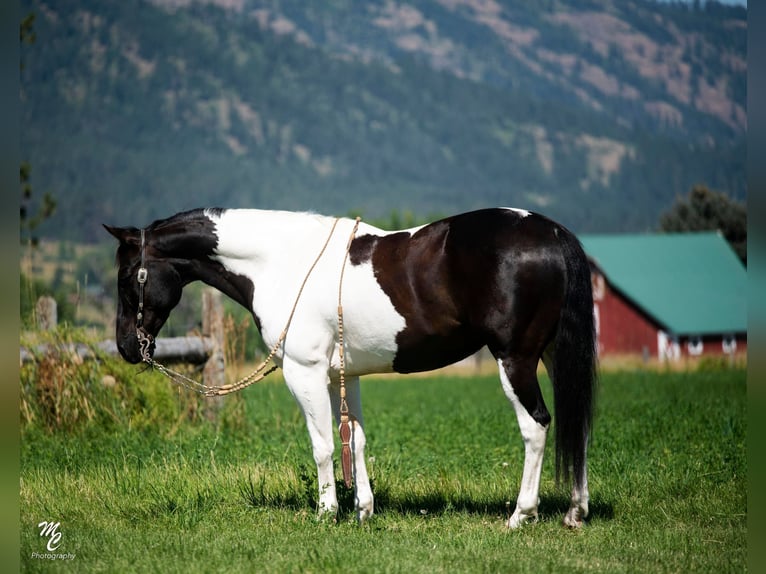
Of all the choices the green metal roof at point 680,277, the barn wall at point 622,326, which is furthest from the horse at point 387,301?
the green metal roof at point 680,277

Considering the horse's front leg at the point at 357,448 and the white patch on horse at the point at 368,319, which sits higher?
the white patch on horse at the point at 368,319

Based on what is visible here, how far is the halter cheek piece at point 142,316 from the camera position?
7.28m

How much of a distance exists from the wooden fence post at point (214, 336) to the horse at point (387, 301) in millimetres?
4469

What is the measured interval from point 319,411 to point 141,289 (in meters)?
1.75

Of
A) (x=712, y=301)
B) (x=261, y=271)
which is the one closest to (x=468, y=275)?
(x=261, y=271)

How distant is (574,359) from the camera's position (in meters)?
6.48

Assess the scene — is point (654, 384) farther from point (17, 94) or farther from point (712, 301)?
point (712, 301)

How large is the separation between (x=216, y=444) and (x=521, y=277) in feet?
15.7

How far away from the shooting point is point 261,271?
7246 millimetres

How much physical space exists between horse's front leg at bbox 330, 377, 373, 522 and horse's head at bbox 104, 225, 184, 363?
152 cm

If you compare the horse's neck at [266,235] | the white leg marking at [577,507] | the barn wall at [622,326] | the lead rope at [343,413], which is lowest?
the barn wall at [622,326]

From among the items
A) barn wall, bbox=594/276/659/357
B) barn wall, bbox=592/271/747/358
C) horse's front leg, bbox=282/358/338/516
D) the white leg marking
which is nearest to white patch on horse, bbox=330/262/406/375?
horse's front leg, bbox=282/358/338/516

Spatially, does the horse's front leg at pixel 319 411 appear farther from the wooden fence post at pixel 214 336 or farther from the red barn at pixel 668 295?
the red barn at pixel 668 295

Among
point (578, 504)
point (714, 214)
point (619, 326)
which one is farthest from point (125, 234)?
point (714, 214)
